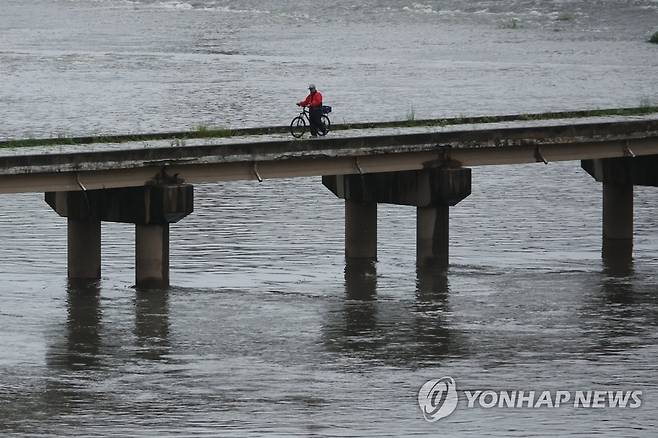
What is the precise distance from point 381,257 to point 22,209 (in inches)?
427

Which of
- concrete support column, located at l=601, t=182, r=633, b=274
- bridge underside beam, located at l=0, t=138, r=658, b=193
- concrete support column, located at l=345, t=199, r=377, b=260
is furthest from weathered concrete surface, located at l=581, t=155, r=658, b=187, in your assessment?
concrete support column, located at l=345, t=199, r=377, b=260

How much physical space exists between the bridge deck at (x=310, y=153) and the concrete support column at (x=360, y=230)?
1.55 m

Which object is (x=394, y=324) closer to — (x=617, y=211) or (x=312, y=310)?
(x=312, y=310)

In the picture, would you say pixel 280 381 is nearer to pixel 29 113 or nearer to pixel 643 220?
pixel 643 220

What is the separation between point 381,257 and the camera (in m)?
40.9

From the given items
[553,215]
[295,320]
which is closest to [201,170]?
[295,320]

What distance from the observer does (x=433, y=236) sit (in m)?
39.1

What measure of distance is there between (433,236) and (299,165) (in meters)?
3.48

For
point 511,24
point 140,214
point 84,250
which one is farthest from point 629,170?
point 511,24

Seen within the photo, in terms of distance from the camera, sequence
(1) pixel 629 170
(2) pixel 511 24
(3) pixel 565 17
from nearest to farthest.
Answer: (1) pixel 629 170, (2) pixel 511 24, (3) pixel 565 17

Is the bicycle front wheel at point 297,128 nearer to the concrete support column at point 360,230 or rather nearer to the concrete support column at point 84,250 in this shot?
the concrete support column at point 360,230

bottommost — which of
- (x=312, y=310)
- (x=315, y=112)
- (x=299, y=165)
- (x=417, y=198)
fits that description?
(x=312, y=310)

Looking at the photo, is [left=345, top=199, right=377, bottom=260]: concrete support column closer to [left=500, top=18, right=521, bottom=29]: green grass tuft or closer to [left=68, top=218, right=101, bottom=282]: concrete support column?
[left=68, top=218, right=101, bottom=282]: concrete support column

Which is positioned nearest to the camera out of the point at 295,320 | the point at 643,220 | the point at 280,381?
the point at 280,381
